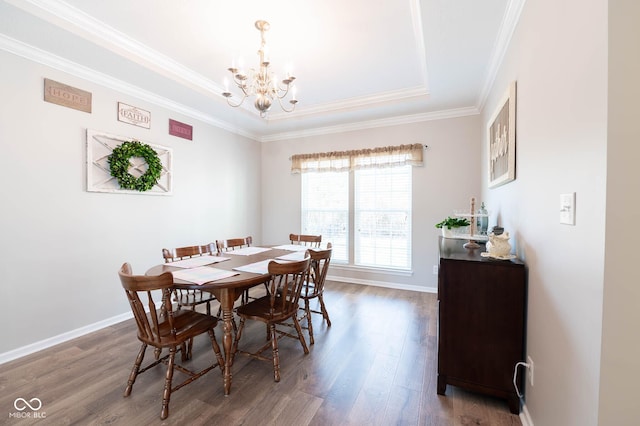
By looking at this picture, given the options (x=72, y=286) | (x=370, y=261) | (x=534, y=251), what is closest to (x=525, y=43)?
(x=534, y=251)

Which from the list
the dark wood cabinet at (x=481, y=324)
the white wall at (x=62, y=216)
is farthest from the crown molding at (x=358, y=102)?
the dark wood cabinet at (x=481, y=324)

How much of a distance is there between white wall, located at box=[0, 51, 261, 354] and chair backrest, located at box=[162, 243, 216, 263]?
2.77ft

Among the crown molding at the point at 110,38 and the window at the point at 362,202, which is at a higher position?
the crown molding at the point at 110,38

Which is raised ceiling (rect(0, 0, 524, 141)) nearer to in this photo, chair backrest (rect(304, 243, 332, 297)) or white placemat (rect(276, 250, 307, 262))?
chair backrest (rect(304, 243, 332, 297))

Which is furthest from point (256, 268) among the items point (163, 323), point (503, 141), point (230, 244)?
point (503, 141)

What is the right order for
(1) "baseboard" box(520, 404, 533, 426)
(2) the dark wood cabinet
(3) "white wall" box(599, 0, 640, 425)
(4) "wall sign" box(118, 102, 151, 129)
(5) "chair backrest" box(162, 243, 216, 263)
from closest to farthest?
(3) "white wall" box(599, 0, 640, 425) → (1) "baseboard" box(520, 404, 533, 426) → (2) the dark wood cabinet → (5) "chair backrest" box(162, 243, 216, 263) → (4) "wall sign" box(118, 102, 151, 129)

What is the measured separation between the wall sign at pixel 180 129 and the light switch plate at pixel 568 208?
3.89 metres

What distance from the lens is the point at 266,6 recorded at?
6.63 ft

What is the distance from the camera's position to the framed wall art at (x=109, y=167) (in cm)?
271

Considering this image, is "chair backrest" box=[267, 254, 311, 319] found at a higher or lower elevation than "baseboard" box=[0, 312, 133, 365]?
higher

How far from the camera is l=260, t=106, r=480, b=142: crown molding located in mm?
3703

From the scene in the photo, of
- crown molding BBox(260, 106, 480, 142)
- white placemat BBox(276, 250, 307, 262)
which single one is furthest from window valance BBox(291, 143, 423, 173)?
white placemat BBox(276, 250, 307, 262)

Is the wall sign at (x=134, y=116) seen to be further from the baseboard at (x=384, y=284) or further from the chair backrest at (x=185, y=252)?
the baseboard at (x=384, y=284)

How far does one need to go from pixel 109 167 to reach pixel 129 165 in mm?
176
